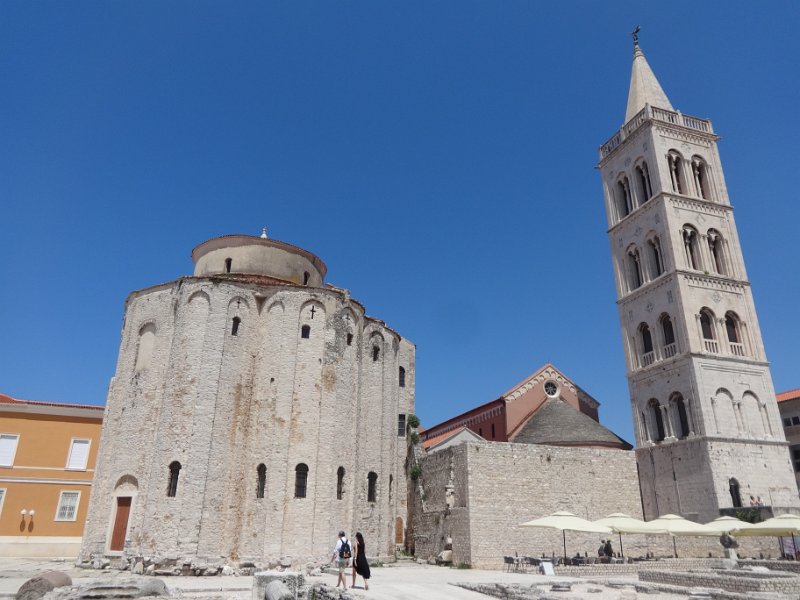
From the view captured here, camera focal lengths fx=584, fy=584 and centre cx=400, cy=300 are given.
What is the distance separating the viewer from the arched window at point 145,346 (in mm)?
26844

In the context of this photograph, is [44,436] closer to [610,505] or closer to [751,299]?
[610,505]

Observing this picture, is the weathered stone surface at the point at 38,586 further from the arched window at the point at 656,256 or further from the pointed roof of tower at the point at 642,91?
the pointed roof of tower at the point at 642,91

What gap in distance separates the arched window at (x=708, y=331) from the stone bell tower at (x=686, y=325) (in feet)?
0.18

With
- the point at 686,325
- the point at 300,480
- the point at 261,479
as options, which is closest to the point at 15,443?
the point at 261,479

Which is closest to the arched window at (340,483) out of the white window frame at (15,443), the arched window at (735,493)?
the white window frame at (15,443)

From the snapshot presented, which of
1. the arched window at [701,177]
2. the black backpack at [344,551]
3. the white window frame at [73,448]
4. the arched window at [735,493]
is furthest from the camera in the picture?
the arched window at [701,177]

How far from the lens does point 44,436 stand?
101ft

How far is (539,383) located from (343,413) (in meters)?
14.6

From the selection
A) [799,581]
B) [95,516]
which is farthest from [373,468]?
[799,581]

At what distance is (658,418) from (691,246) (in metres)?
9.66

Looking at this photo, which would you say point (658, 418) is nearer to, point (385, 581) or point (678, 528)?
point (678, 528)

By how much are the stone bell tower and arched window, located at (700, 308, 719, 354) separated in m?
0.05

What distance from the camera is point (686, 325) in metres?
29.3

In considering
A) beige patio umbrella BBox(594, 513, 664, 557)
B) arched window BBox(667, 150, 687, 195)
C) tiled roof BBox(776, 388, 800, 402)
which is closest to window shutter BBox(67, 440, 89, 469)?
beige patio umbrella BBox(594, 513, 664, 557)
